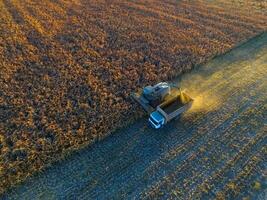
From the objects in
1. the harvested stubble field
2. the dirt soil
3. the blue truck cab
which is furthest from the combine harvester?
the harvested stubble field

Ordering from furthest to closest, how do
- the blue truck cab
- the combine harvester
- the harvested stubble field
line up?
the combine harvester
the blue truck cab
the harvested stubble field

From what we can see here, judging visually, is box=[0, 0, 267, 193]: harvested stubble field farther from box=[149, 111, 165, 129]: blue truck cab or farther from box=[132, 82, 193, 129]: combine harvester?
box=[149, 111, 165, 129]: blue truck cab

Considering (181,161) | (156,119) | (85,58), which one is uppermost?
(85,58)

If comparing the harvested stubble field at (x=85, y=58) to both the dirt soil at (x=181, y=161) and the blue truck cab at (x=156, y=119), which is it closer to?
the dirt soil at (x=181, y=161)

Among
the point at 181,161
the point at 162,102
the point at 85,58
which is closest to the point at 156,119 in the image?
the point at 162,102

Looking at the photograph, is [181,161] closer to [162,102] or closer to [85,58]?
[162,102]

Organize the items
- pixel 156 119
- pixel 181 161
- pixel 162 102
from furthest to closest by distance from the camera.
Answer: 1. pixel 162 102
2. pixel 156 119
3. pixel 181 161

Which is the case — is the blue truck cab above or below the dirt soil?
above

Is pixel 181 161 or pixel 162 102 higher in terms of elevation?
pixel 162 102
